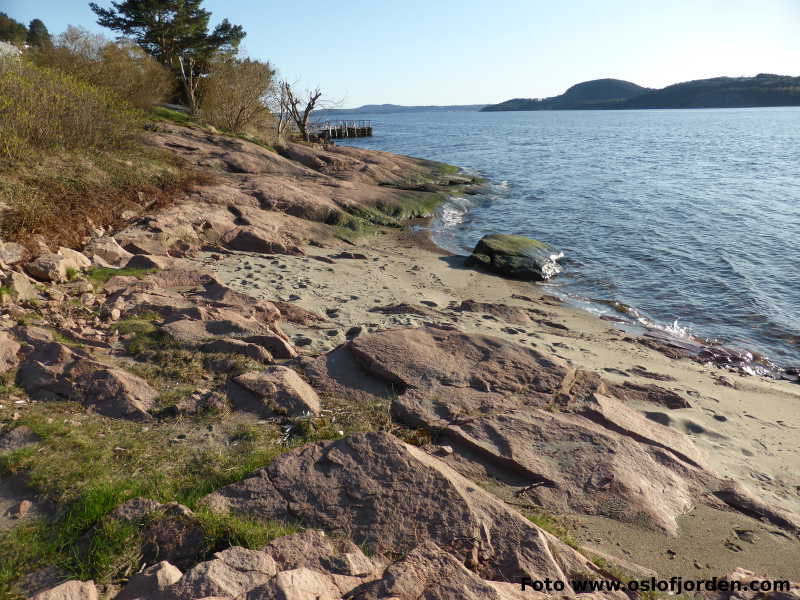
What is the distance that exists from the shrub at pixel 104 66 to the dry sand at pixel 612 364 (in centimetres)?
1202

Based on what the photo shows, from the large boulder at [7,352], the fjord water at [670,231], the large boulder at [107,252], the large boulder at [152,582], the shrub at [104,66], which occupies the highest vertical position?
the shrub at [104,66]

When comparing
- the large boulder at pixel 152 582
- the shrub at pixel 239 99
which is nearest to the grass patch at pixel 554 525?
the large boulder at pixel 152 582

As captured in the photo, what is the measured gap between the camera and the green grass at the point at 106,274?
7188 millimetres

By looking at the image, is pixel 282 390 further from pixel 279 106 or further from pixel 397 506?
pixel 279 106

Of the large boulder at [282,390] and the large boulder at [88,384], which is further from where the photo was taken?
the large boulder at [282,390]

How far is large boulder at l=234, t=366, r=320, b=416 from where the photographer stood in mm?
4809

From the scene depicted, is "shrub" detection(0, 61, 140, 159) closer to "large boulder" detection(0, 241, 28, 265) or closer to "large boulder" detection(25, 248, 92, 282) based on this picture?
"large boulder" detection(0, 241, 28, 265)

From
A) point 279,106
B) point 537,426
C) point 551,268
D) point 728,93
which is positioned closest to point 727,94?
point 728,93

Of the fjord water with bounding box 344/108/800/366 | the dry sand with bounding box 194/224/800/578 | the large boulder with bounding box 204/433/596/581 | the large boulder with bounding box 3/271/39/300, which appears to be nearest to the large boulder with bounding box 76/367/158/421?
the large boulder with bounding box 204/433/596/581

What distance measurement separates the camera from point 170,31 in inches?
1219

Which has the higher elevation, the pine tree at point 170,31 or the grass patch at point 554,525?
the pine tree at point 170,31

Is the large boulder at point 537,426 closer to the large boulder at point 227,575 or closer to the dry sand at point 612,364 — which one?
the dry sand at point 612,364

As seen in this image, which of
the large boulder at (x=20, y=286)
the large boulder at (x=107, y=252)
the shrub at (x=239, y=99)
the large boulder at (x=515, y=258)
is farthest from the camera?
the shrub at (x=239, y=99)

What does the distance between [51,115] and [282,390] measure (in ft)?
30.2
